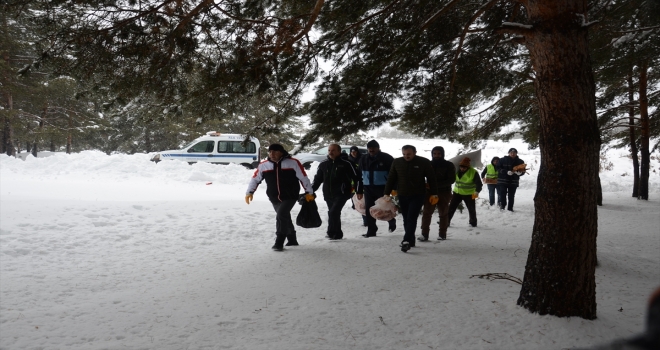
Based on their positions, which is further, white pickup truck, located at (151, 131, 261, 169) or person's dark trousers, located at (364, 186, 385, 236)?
white pickup truck, located at (151, 131, 261, 169)

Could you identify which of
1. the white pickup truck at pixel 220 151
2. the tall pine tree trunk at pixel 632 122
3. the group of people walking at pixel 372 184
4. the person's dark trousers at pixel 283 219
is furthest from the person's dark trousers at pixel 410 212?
the white pickup truck at pixel 220 151

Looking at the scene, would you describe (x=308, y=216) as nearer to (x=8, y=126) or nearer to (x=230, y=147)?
(x=230, y=147)

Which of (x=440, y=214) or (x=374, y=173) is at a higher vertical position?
(x=374, y=173)

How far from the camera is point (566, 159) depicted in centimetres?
398

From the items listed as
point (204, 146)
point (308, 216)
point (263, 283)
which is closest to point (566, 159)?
point (263, 283)

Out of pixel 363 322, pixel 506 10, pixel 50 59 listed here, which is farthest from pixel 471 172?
pixel 50 59

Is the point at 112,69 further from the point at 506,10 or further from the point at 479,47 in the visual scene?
the point at 506,10

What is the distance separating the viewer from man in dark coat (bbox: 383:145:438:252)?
291 inches

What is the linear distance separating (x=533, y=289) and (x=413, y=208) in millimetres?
3285

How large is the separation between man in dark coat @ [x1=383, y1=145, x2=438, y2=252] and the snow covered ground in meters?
0.49

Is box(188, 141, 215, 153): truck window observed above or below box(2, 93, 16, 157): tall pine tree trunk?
below

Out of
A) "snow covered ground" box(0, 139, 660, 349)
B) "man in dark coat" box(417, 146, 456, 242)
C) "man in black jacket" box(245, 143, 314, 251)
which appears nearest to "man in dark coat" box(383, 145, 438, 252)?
"snow covered ground" box(0, 139, 660, 349)

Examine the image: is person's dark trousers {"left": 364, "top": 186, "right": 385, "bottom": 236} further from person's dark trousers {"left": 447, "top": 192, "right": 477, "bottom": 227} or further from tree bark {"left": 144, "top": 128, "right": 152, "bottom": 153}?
tree bark {"left": 144, "top": 128, "right": 152, "bottom": 153}

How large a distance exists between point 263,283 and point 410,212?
9.91 ft
